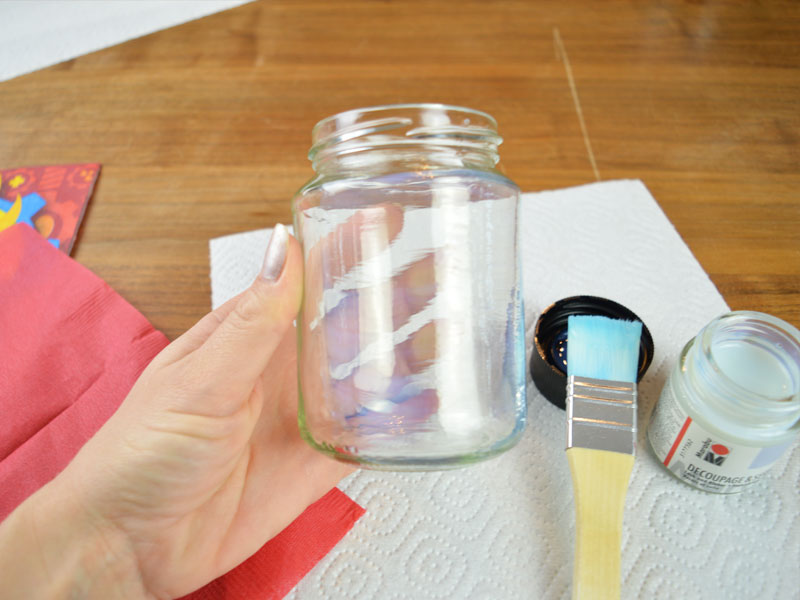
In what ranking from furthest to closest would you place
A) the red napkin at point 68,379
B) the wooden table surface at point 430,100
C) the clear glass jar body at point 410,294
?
the wooden table surface at point 430,100 < the red napkin at point 68,379 < the clear glass jar body at point 410,294

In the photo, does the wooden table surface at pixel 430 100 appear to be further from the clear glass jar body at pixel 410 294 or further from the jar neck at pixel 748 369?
the clear glass jar body at pixel 410 294

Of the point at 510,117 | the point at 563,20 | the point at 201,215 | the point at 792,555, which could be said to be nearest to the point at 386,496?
the point at 792,555

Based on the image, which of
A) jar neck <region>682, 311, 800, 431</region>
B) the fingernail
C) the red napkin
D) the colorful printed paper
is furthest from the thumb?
the colorful printed paper

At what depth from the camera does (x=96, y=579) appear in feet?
1.31

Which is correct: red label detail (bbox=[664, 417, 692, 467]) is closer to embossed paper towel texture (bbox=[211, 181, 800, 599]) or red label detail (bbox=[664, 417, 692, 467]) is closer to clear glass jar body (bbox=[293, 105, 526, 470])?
embossed paper towel texture (bbox=[211, 181, 800, 599])

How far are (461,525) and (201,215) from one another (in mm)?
507

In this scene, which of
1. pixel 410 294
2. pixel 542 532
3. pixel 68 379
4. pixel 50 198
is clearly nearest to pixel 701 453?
pixel 542 532

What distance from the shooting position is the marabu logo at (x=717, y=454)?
1.42ft

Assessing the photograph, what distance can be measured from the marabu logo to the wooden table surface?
0.25 m

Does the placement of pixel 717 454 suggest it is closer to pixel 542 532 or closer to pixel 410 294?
pixel 542 532

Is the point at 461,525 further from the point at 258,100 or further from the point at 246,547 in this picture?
the point at 258,100

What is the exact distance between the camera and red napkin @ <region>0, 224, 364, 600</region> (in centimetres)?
48

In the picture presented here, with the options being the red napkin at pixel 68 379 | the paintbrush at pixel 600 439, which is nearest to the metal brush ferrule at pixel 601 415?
the paintbrush at pixel 600 439

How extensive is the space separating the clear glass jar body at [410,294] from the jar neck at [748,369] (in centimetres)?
14
